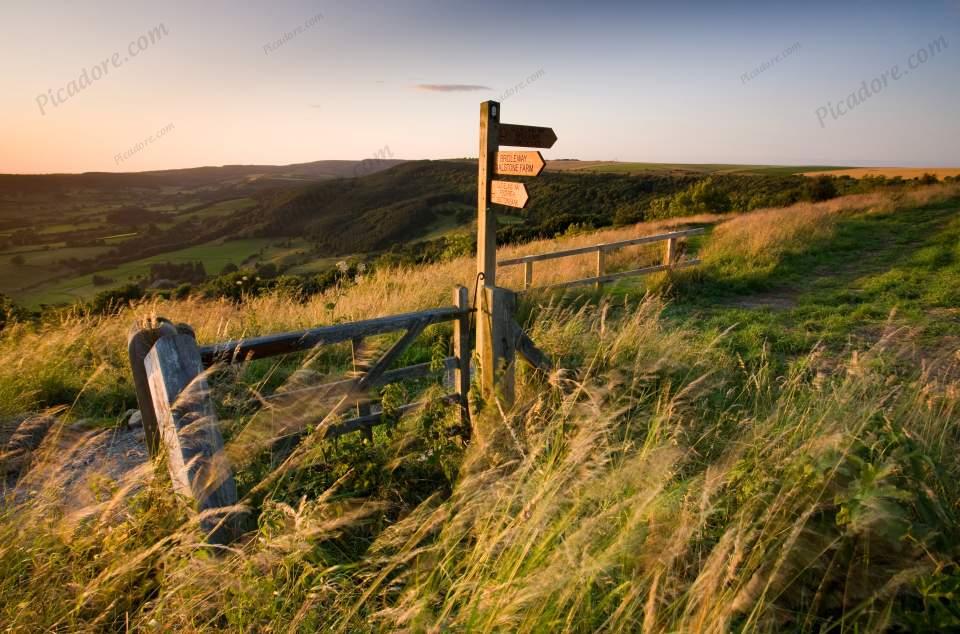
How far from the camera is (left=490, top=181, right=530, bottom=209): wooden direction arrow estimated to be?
12.5 feet

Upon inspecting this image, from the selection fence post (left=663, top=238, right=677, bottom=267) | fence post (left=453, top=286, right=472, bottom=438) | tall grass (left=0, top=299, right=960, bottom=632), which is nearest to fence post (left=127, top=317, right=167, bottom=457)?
tall grass (left=0, top=299, right=960, bottom=632)

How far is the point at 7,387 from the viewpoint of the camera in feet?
16.7

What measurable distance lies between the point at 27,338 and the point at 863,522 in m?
8.57

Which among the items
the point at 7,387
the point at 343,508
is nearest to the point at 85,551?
the point at 343,508

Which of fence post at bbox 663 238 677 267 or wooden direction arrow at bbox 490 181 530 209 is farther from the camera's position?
fence post at bbox 663 238 677 267

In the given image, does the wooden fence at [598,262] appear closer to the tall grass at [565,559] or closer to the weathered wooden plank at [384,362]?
the weathered wooden plank at [384,362]

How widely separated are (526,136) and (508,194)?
25.3 inches

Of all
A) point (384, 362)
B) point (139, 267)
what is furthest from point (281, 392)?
point (139, 267)

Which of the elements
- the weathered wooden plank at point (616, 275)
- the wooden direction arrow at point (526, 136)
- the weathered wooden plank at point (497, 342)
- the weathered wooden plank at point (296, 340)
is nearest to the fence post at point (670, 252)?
the weathered wooden plank at point (616, 275)

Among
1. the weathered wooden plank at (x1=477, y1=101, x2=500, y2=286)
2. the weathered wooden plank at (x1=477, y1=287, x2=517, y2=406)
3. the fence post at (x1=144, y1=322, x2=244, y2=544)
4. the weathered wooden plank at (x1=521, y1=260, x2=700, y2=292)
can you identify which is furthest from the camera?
the weathered wooden plank at (x1=521, y1=260, x2=700, y2=292)

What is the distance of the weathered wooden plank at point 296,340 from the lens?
111 inches

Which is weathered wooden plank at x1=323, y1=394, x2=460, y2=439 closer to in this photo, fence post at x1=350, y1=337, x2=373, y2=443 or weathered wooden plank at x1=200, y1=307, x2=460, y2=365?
fence post at x1=350, y1=337, x2=373, y2=443

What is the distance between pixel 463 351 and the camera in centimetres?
391

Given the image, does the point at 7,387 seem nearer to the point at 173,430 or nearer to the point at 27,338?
the point at 27,338
